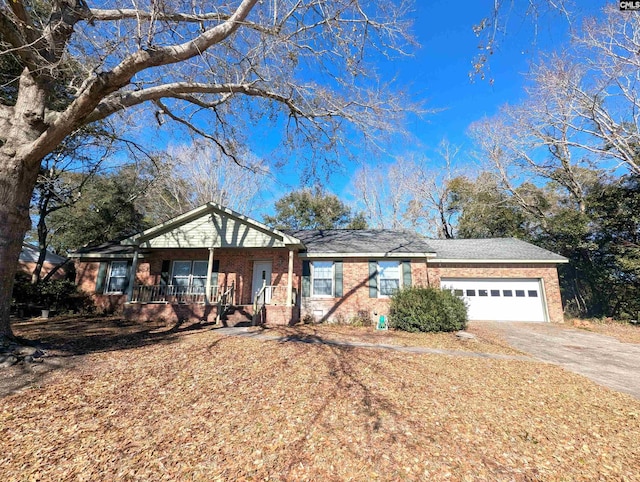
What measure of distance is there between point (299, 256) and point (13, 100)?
10469mm

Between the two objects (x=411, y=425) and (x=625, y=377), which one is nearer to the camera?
(x=411, y=425)

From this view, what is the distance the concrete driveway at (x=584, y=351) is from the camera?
5.93 meters

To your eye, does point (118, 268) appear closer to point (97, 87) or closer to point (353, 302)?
point (353, 302)

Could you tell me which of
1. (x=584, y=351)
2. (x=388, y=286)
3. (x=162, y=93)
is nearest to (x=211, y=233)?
(x=162, y=93)

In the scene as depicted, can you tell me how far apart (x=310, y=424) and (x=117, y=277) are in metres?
14.2

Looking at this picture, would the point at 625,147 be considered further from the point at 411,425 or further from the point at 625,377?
the point at 411,425

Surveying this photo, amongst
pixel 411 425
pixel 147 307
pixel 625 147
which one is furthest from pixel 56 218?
pixel 625 147

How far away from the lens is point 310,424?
3.56 meters

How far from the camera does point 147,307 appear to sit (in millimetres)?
11719

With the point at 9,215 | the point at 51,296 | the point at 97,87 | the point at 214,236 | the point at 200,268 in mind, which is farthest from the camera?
the point at 200,268

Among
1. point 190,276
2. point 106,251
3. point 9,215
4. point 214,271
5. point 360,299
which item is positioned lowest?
point 360,299

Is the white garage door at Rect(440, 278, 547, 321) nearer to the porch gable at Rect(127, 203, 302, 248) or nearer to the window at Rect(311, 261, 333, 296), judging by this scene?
the window at Rect(311, 261, 333, 296)

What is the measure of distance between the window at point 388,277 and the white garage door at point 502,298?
3.13 meters

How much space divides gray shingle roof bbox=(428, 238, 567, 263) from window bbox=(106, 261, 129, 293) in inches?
592
